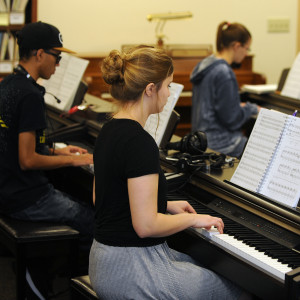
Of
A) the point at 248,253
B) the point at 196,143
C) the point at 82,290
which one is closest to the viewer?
the point at 248,253

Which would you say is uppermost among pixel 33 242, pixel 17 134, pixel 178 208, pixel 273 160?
pixel 273 160

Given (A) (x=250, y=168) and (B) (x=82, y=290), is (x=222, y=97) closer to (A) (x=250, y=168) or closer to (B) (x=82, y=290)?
(A) (x=250, y=168)

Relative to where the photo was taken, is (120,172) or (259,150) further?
(259,150)

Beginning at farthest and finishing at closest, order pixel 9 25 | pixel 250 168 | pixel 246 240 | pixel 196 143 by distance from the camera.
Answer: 1. pixel 9 25
2. pixel 196 143
3. pixel 250 168
4. pixel 246 240

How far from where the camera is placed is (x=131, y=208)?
72.0 inches

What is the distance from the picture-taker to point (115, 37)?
574cm

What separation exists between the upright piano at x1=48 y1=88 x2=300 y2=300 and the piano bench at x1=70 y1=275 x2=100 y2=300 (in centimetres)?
38

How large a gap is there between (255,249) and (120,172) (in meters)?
0.53

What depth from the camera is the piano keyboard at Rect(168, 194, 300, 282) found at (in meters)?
1.88

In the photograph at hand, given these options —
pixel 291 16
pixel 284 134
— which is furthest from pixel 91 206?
pixel 291 16

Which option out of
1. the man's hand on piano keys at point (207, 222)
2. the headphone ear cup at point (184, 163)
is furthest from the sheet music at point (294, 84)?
the man's hand on piano keys at point (207, 222)

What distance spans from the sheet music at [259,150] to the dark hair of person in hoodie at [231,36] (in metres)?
1.84

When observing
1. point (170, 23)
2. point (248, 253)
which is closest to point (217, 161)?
point (248, 253)

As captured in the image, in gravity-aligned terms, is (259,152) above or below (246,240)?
above
